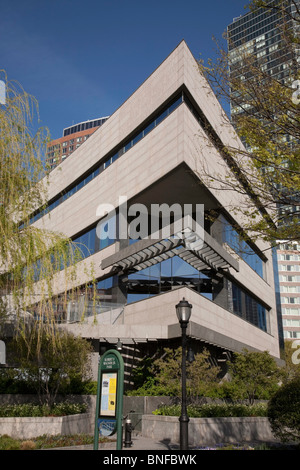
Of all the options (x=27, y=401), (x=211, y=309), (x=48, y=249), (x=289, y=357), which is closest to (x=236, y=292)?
(x=211, y=309)

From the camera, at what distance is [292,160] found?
30.9 feet

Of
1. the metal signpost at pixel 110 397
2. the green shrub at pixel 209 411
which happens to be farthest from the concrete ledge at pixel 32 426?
the metal signpost at pixel 110 397

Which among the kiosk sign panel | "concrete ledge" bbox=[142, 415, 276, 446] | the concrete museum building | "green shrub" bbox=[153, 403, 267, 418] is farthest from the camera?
the concrete museum building

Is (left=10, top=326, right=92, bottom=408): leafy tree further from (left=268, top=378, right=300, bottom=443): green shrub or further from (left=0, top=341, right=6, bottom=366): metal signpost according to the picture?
(left=268, top=378, right=300, bottom=443): green shrub

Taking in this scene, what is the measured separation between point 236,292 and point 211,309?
633cm

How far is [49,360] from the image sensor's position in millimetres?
16406

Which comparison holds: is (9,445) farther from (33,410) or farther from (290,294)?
(290,294)

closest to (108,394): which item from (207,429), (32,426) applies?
(32,426)

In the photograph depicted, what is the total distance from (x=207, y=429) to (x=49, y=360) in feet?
22.2

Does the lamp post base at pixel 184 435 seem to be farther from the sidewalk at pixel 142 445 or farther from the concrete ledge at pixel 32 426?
the concrete ledge at pixel 32 426

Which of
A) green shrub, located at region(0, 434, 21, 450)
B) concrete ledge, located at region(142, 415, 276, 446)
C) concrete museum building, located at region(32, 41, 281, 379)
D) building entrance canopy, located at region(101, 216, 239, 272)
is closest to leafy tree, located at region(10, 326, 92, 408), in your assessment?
concrete museum building, located at region(32, 41, 281, 379)

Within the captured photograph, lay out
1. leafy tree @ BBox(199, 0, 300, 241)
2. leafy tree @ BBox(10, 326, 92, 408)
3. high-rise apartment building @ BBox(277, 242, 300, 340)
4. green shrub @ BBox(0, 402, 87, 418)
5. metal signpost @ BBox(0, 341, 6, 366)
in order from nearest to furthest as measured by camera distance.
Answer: leafy tree @ BBox(199, 0, 300, 241)
green shrub @ BBox(0, 402, 87, 418)
leafy tree @ BBox(10, 326, 92, 408)
metal signpost @ BBox(0, 341, 6, 366)
high-rise apartment building @ BBox(277, 242, 300, 340)

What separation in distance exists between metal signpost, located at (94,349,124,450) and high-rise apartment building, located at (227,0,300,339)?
16.2ft

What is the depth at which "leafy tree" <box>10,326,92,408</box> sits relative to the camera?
53.7 ft
